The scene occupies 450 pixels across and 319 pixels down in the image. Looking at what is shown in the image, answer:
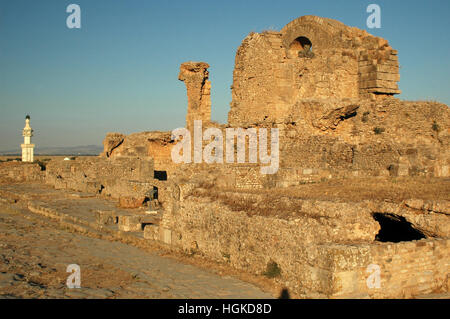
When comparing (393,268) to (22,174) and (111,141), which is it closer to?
(111,141)

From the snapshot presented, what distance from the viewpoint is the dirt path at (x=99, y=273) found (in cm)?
587

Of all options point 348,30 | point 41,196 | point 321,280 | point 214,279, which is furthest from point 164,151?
point 321,280

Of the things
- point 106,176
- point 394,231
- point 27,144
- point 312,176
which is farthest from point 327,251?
point 27,144

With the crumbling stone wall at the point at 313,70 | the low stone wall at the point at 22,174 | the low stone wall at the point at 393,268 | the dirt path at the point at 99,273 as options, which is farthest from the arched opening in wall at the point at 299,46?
the low stone wall at the point at 22,174

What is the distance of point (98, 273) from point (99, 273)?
0.02 meters

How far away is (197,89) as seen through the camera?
21.2 metres

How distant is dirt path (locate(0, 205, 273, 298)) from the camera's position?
5871 millimetres

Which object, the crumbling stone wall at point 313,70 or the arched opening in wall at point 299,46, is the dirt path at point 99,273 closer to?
the crumbling stone wall at point 313,70

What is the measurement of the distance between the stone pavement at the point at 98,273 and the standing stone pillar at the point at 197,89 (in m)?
12.1

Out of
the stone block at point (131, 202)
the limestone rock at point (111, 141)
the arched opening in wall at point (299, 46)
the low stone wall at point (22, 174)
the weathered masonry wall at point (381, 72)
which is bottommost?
the stone block at point (131, 202)

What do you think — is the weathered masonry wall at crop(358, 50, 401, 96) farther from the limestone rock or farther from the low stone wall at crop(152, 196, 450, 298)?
the limestone rock

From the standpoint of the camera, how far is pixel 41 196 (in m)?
16.9

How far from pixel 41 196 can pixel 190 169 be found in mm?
7958

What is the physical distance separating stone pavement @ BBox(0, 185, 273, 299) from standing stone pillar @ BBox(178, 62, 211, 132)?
1213 cm
